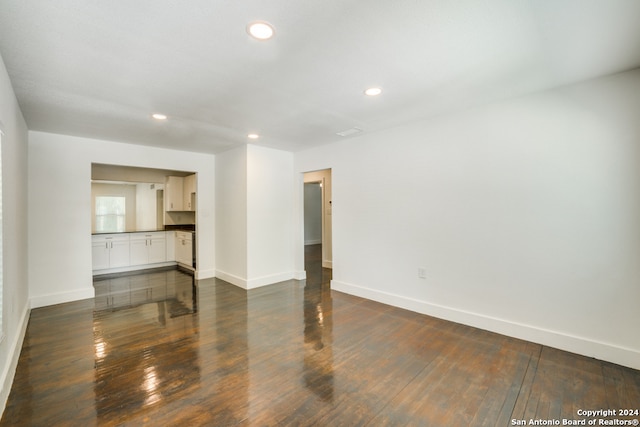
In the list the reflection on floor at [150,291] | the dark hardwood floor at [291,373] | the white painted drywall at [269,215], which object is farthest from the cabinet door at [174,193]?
the dark hardwood floor at [291,373]

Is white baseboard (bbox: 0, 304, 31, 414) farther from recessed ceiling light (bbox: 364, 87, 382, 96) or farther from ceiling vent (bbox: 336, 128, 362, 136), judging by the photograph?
ceiling vent (bbox: 336, 128, 362, 136)

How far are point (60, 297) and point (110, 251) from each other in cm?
186

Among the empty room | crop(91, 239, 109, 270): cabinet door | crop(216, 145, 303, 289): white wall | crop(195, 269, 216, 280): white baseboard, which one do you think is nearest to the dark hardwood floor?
the empty room

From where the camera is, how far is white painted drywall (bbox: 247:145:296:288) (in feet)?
15.8

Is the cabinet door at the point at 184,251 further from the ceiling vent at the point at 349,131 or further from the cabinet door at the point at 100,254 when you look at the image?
the ceiling vent at the point at 349,131

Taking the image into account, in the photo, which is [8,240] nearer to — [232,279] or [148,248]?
[232,279]

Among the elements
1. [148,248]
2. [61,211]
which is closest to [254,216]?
[61,211]

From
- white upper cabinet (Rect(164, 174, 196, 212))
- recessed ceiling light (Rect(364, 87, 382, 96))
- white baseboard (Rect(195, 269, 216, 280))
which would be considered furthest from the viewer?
white upper cabinet (Rect(164, 174, 196, 212))

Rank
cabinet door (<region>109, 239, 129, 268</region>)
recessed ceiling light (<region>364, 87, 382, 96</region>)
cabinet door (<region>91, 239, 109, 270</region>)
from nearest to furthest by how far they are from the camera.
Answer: recessed ceiling light (<region>364, 87, 382, 96</region>)
cabinet door (<region>91, 239, 109, 270</region>)
cabinet door (<region>109, 239, 129, 268</region>)

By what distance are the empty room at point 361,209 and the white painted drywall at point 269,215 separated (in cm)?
44

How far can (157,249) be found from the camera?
6398 millimetres

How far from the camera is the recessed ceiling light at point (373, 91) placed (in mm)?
2660

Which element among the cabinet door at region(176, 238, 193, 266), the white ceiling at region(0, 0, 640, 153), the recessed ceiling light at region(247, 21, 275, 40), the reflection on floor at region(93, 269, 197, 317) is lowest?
the reflection on floor at region(93, 269, 197, 317)

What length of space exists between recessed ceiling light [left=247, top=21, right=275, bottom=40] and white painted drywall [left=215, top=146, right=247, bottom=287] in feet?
10.0
